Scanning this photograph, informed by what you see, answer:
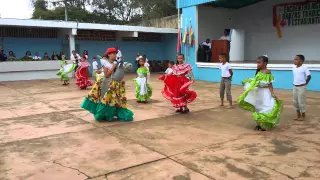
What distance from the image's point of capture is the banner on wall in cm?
1417

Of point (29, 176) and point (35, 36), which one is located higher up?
point (35, 36)

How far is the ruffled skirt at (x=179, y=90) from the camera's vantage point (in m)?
6.49

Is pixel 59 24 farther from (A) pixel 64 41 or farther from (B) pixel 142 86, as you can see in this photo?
(B) pixel 142 86

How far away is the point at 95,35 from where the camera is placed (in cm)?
1858

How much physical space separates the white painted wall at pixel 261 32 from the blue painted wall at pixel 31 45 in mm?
8150

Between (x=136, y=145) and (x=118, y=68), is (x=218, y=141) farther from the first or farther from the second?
(x=118, y=68)

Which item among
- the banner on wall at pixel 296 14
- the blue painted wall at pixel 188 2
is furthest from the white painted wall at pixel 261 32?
the blue painted wall at pixel 188 2

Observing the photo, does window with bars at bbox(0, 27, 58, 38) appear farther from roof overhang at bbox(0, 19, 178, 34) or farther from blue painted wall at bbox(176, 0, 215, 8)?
blue painted wall at bbox(176, 0, 215, 8)

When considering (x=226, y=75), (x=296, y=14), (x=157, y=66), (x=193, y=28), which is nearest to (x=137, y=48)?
(x=157, y=66)

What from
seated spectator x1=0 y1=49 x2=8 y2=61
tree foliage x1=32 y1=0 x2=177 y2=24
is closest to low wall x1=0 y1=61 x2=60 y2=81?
seated spectator x1=0 y1=49 x2=8 y2=61

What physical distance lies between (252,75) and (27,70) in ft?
34.7

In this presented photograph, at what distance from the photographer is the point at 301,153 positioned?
4023 mm

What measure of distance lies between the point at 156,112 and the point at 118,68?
1.62m

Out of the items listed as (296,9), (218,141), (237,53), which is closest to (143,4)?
(237,53)
